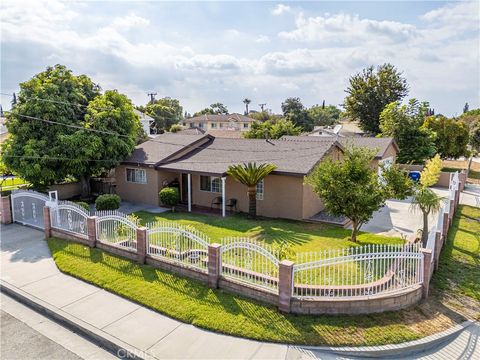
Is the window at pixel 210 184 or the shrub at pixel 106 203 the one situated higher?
the window at pixel 210 184

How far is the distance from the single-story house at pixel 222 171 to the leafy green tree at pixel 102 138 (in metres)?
1.01

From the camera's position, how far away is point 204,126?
72.5 m

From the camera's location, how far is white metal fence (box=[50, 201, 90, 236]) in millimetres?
12195

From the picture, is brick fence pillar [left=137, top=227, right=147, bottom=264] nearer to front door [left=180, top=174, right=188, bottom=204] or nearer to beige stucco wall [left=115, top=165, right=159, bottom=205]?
beige stucco wall [left=115, top=165, right=159, bottom=205]

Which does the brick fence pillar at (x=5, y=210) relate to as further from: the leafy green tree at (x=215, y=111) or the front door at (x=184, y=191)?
the leafy green tree at (x=215, y=111)

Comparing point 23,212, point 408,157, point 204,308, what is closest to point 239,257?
point 204,308

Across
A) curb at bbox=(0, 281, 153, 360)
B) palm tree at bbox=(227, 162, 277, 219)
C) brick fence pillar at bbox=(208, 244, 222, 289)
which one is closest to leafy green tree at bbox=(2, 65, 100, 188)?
palm tree at bbox=(227, 162, 277, 219)

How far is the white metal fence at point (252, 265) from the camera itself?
8.10 meters

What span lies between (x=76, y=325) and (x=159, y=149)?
47.0ft

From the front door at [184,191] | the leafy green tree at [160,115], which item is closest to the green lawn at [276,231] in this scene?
the front door at [184,191]

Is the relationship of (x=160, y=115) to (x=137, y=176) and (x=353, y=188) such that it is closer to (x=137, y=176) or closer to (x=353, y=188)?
(x=137, y=176)

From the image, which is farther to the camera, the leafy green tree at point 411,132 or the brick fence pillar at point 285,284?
the leafy green tree at point 411,132

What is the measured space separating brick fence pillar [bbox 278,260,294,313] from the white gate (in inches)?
490

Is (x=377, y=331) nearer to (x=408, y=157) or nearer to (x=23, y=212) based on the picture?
(x=23, y=212)
